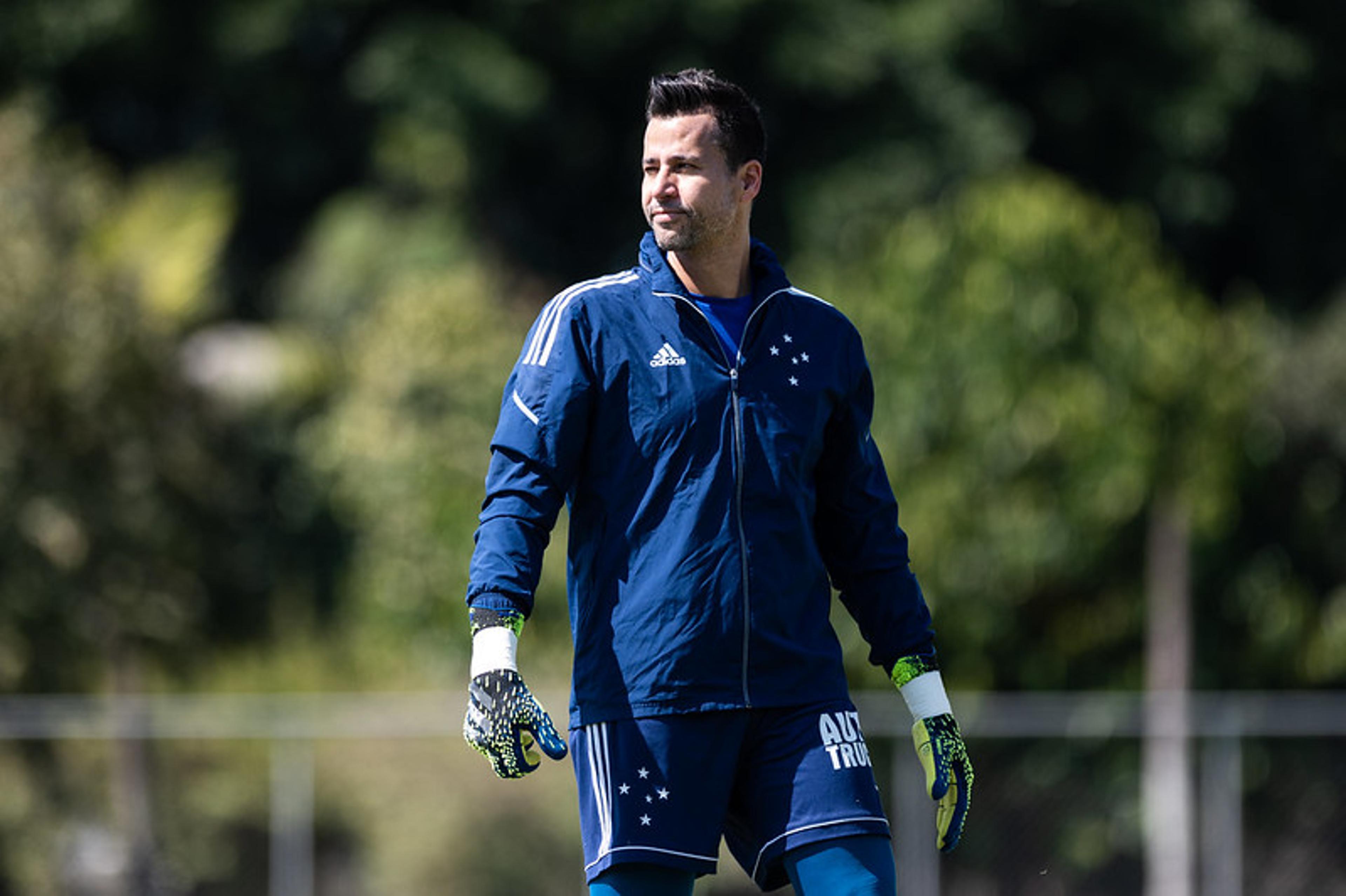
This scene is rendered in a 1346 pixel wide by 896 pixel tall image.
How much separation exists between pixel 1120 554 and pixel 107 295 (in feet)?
23.7

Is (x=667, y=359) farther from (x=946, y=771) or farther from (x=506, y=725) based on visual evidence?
(x=946, y=771)

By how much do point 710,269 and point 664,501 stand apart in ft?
1.61

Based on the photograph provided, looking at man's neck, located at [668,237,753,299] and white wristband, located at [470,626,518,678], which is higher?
man's neck, located at [668,237,753,299]

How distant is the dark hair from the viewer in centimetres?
409

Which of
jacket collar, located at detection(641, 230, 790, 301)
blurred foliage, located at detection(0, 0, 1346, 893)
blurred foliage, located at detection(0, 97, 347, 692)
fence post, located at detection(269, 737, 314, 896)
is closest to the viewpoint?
jacket collar, located at detection(641, 230, 790, 301)

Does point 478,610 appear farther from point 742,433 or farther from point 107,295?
point 107,295

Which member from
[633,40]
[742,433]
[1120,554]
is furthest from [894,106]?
[742,433]

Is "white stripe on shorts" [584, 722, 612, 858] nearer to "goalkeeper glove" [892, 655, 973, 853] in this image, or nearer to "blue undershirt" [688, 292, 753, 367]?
"goalkeeper glove" [892, 655, 973, 853]

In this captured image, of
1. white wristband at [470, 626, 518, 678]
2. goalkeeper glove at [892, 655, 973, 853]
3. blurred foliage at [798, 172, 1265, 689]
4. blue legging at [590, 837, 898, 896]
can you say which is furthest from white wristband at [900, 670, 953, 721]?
blurred foliage at [798, 172, 1265, 689]

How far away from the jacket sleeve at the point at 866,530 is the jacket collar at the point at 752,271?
189 mm

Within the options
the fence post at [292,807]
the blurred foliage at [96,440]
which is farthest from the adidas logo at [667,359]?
the blurred foliage at [96,440]

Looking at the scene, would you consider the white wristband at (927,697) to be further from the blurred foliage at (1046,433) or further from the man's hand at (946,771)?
the blurred foliage at (1046,433)

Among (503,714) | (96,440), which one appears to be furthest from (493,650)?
(96,440)

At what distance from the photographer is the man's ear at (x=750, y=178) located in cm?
416
